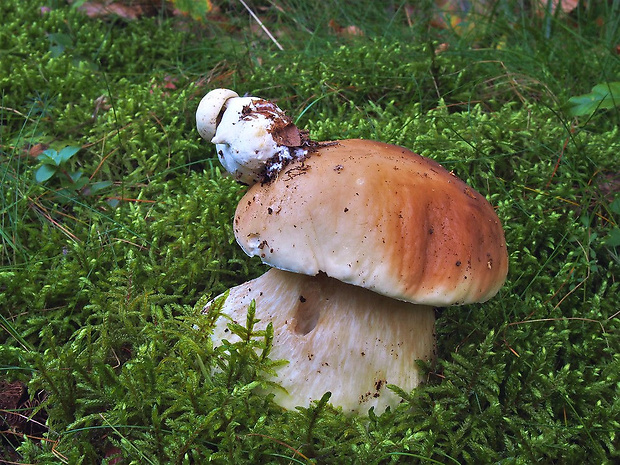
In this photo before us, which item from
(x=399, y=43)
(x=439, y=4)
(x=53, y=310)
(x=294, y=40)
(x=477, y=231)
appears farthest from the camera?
(x=439, y=4)

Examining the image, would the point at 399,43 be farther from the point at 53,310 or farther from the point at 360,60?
the point at 53,310

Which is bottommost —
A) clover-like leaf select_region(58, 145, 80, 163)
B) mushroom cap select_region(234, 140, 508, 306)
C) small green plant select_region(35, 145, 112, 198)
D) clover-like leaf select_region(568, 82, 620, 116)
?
small green plant select_region(35, 145, 112, 198)

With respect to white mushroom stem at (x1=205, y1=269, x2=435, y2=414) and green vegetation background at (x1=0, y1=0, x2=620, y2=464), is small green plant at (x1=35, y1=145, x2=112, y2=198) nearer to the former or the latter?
green vegetation background at (x1=0, y1=0, x2=620, y2=464)

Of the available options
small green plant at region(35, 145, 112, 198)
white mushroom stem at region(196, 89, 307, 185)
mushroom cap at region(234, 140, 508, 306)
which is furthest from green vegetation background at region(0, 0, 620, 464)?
white mushroom stem at region(196, 89, 307, 185)

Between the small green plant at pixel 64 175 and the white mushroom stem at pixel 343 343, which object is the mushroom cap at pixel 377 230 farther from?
the small green plant at pixel 64 175

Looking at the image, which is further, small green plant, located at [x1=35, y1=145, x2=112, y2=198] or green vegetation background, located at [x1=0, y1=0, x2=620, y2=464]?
small green plant, located at [x1=35, y1=145, x2=112, y2=198]

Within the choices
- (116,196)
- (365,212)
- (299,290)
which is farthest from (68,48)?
(365,212)

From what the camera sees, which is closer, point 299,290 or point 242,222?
point 242,222
